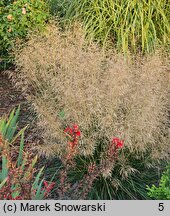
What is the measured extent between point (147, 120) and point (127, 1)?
2.04 metres

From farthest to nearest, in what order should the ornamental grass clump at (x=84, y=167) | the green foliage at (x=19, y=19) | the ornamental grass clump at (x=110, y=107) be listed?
1. the green foliage at (x=19, y=19)
2. the ornamental grass clump at (x=110, y=107)
3. the ornamental grass clump at (x=84, y=167)

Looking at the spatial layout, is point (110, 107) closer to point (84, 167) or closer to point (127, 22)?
point (84, 167)

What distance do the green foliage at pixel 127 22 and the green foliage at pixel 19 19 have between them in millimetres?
466

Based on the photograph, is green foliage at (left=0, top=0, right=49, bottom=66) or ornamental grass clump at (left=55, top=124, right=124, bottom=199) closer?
ornamental grass clump at (left=55, top=124, right=124, bottom=199)

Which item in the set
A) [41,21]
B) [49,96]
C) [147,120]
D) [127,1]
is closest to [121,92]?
[147,120]

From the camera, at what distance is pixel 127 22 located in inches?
180

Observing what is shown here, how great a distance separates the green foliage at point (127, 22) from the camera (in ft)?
14.9

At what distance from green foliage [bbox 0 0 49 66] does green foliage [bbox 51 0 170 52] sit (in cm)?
47

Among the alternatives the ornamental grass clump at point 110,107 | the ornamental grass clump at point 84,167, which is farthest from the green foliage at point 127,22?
the ornamental grass clump at point 84,167

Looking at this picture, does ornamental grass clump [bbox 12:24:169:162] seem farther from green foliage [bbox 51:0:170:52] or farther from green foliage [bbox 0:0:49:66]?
green foliage [bbox 0:0:49:66]

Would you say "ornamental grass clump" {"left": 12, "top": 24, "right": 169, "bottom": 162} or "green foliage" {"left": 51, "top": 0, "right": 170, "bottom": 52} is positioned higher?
"green foliage" {"left": 51, "top": 0, "right": 170, "bottom": 52}

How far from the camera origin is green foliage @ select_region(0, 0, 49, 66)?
501 cm

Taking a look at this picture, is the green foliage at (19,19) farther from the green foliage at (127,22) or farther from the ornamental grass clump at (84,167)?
the ornamental grass clump at (84,167)

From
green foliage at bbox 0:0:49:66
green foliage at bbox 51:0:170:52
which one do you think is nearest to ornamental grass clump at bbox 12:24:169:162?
green foliage at bbox 51:0:170:52
